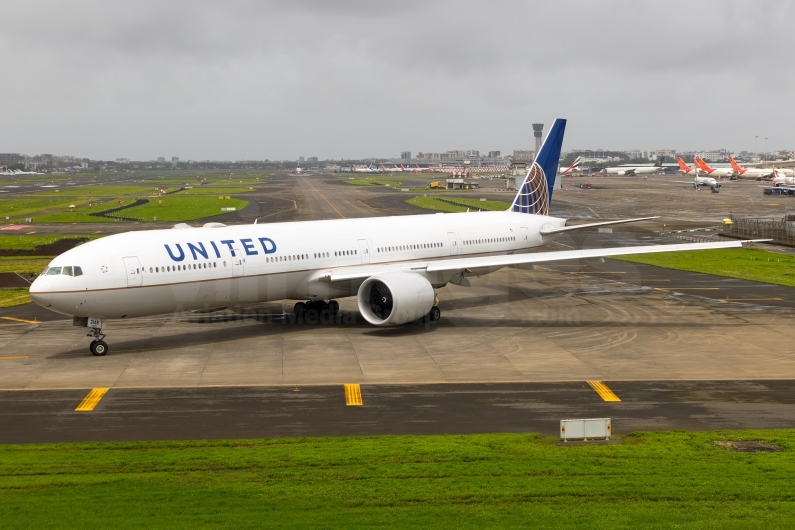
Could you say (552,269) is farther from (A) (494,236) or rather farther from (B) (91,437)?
(B) (91,437)

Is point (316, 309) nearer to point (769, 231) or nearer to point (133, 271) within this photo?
point (133, 271)

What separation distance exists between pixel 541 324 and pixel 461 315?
4.49m

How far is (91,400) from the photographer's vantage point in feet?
88.4

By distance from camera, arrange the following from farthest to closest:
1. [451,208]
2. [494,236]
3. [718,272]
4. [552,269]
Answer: [451,208] → [552,269] → [718,272] → [494,236]

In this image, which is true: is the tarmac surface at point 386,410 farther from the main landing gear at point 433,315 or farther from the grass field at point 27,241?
the grass field at point 27,241

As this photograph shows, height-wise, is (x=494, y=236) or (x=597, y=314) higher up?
(x=494, y=236)

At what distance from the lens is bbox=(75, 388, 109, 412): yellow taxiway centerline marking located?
26.0 meters

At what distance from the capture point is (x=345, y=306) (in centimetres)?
4550

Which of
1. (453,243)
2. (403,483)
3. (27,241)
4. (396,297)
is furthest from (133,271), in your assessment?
(27,241)

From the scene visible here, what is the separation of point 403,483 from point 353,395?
880 centimetres

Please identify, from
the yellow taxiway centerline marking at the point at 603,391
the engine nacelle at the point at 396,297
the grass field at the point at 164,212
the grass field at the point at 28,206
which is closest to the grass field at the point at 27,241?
the grass field at the point at 164,212

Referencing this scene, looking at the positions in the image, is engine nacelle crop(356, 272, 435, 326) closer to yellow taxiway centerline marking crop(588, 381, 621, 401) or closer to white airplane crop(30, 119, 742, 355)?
white airplane crop(30, 119, 742, 355)

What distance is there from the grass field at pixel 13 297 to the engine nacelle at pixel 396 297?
21042 millimetres

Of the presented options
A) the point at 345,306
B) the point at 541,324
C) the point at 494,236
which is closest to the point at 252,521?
the point at 541,324
